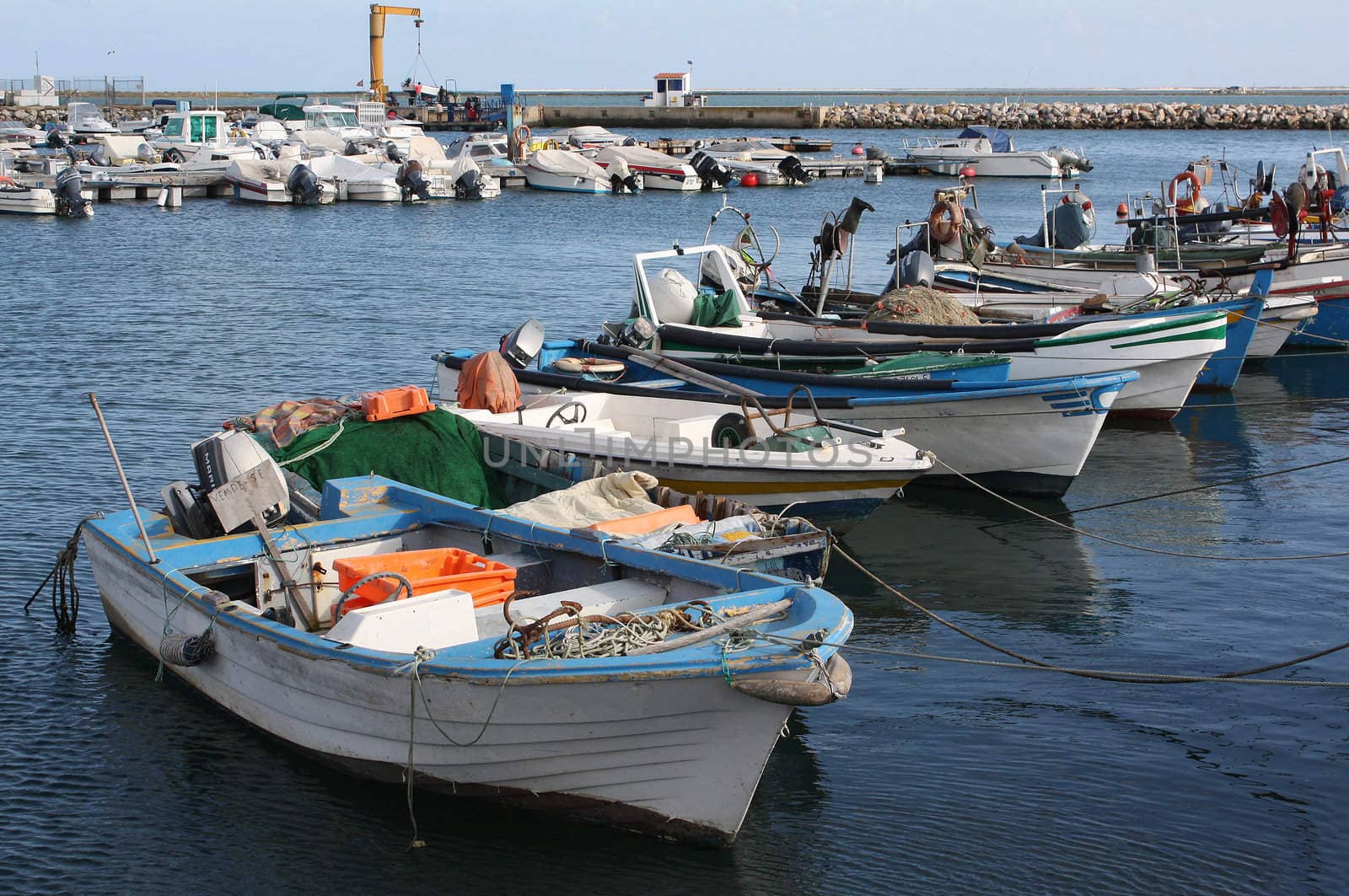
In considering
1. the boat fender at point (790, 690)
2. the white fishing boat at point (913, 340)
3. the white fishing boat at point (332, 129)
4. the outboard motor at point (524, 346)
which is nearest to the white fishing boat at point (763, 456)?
the outboard motor at point (524, 346)

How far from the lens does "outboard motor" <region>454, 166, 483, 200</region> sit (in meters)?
51.3

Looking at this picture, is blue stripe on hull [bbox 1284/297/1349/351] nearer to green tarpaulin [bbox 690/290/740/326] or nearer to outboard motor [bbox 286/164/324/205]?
green tarpaulin [bbox 690/290/740/326]

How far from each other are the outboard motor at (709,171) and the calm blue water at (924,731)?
3801 cm

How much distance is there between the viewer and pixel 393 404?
37.2ft

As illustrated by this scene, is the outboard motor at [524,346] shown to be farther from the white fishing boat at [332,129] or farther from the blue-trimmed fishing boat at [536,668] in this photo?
the white fishing boat at [332,129]

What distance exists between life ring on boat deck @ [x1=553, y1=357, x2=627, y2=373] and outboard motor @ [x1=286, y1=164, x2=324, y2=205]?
118 ft

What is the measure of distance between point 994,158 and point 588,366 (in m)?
50.3

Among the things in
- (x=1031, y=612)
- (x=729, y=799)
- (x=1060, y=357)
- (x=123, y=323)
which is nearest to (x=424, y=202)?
(x=123, y=323)

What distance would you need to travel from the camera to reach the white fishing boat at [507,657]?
649 centimetres

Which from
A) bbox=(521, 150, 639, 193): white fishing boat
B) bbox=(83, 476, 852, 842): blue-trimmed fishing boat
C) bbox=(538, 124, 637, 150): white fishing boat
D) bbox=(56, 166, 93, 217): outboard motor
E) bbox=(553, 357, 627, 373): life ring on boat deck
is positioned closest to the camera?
bbox=(83, 476, 852, 842): blue-trimmed fishing boat

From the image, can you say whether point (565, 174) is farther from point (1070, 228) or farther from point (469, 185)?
point (1070, 228)

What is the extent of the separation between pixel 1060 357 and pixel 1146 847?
30.2 ft

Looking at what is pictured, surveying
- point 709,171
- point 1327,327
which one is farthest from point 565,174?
point 1327,327

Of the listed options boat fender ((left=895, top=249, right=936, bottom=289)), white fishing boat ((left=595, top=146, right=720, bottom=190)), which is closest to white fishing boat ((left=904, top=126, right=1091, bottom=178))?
white fishing boat ((left=595, top=146, right=720, bottom=190))
